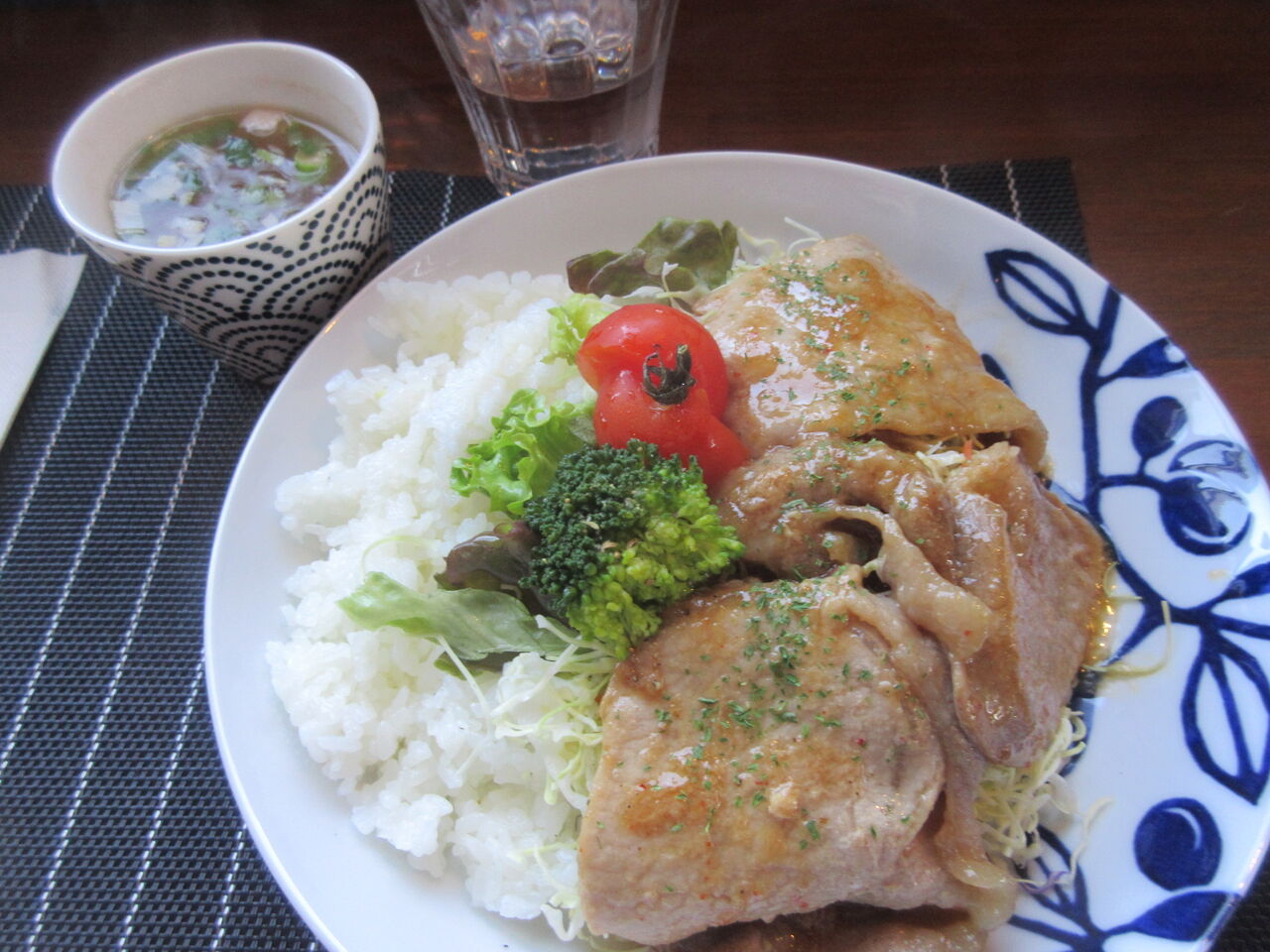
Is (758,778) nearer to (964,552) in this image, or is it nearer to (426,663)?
(964,552)

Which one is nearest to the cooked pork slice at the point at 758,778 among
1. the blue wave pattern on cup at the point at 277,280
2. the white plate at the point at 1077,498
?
the white plate at the point at 1077,498

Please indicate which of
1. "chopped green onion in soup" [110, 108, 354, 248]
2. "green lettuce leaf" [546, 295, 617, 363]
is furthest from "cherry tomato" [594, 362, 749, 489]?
"chopped green onion in soup" [110, 108, 354, 248]

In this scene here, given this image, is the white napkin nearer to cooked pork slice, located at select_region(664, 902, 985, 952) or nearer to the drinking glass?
the drinking glass

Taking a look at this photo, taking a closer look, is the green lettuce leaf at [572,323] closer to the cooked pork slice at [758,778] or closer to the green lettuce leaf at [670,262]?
the green lettuce leaf at [670,262]

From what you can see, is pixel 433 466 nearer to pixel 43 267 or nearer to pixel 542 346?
pixel 542 346

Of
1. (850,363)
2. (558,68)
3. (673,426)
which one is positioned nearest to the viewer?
(673,426)

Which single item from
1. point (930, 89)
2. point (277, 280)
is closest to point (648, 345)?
point (277, 280)

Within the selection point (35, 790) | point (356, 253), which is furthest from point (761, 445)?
point (35, 790)
